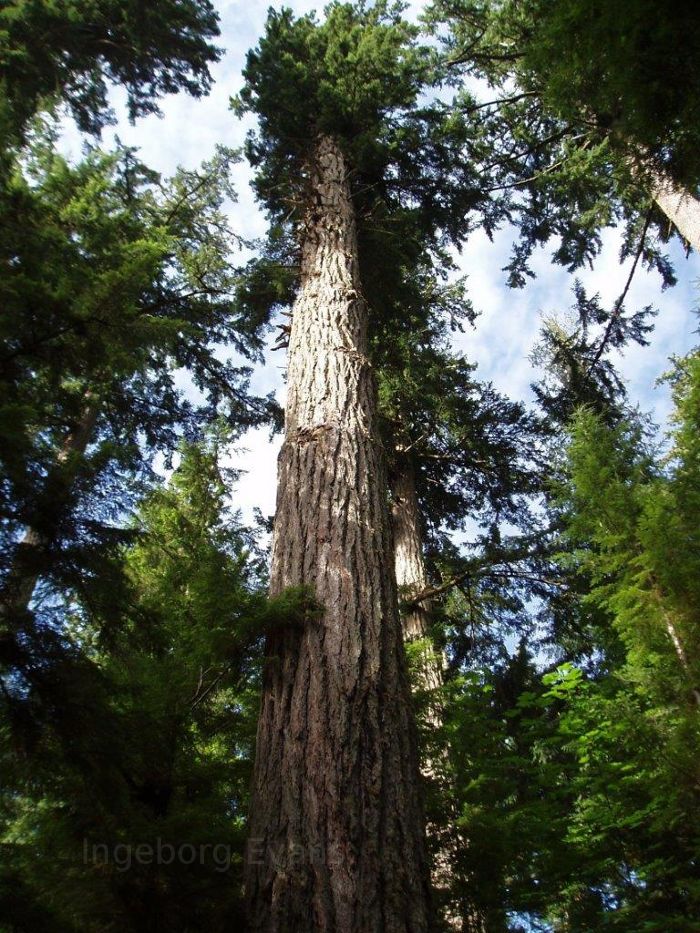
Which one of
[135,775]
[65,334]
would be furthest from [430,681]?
[65,334]

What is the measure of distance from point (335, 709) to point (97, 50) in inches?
573

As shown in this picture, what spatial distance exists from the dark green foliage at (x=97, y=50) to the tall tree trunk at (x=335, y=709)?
8.55 meters

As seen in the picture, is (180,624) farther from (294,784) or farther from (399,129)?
(399,129)

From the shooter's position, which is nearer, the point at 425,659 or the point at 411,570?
the point at 425,659

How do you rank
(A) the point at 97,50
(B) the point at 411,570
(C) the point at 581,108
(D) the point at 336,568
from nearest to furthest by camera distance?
(D) the point at 336,568
(C) the point at 581,108
(B) the point at 411,570
(A) the point at 97,50

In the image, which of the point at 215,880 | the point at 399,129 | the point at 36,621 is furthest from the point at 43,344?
the point at 399,129

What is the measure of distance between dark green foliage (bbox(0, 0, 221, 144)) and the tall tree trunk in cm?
855

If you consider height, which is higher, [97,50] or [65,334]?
[97,50]

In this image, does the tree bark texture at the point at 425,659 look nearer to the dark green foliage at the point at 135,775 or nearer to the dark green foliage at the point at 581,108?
the dark green foliage at the point at 135,775

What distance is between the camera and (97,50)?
12.4 m

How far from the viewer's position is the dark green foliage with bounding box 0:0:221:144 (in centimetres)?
1005

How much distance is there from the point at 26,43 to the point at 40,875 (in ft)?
42.0

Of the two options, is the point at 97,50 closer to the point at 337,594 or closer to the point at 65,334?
the point at 65,334

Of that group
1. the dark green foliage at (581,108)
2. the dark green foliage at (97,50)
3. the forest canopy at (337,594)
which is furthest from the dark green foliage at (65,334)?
the dark green foliage at (97,50)
